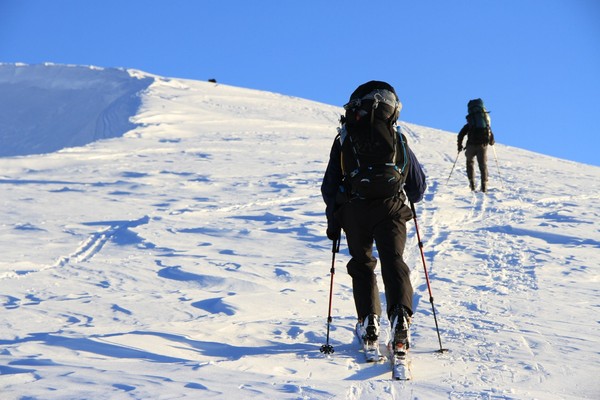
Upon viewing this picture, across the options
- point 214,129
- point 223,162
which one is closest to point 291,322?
point 223,162

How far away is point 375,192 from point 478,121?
10.6 m

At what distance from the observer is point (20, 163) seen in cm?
1861

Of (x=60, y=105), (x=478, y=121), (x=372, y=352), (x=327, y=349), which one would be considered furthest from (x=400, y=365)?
(x=60, y=105)

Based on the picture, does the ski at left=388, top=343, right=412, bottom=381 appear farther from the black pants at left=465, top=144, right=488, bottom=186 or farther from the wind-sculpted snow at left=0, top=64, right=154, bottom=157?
the wind-sculpted snow at left=0, top=64, right=154, bottom=157

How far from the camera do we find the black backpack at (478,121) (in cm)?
1462

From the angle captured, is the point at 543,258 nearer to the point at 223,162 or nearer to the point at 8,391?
the point at 8,391

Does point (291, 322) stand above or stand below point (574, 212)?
below

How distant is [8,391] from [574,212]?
38.2 feet

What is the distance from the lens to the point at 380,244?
4676 mm

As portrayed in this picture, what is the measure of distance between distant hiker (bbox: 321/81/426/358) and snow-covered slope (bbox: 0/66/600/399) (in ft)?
1.28

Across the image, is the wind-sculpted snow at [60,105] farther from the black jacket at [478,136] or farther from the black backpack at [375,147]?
the black backpack at [375,147]

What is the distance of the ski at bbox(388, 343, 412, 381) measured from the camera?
4.16m

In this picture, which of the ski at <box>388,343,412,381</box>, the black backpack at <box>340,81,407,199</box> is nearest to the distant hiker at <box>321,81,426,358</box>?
the black backpack at <box>340,81,407,199</box>

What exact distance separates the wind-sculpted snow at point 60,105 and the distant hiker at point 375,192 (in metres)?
28.5
